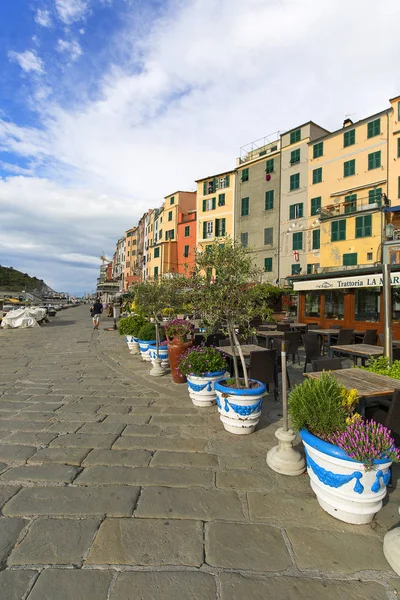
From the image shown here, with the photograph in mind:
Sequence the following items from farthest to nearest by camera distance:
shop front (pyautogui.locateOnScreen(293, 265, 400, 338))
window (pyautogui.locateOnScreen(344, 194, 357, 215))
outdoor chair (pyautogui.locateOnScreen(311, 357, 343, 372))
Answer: window (pyautogui.locateOnScreen(344, 194, 357, 215)), shop front (pyautogui.locateOnScreen(293, 265, 400, 338)), outdoor chair (pyautogui.locateOnScreen(311, 357, 343, 372))

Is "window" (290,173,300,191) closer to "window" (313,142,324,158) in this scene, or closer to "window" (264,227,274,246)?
"window" (313,142,324,158)

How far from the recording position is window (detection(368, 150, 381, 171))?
2228 centimetres

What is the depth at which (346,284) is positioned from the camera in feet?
35.2

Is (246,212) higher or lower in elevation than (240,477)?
higher

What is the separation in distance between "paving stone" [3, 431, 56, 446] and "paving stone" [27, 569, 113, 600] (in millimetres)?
1948

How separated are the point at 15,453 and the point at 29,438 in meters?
0.38

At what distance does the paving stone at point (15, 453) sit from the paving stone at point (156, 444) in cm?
91

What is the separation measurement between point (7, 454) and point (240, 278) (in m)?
3.27

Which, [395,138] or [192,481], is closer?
[192,481]

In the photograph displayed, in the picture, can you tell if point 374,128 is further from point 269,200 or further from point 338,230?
point 269,200

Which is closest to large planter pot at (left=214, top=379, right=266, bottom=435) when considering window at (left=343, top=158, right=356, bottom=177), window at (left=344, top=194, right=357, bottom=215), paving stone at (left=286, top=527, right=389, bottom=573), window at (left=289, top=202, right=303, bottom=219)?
paving stone at (left=286, top=527, right=389, bottom=573)

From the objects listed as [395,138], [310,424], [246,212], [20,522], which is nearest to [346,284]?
[310,424]

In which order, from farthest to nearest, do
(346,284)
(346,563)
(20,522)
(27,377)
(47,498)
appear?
(346,284) → (27,377) → (47,498) → (20,522) → (346,563)

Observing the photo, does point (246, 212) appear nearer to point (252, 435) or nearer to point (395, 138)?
point (395, 138)
